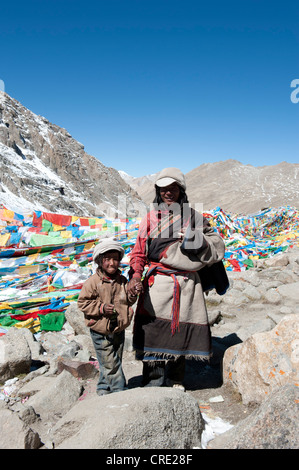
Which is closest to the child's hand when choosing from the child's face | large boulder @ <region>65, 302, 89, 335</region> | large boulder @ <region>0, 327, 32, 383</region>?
the child's face

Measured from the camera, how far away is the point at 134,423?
1657 mm

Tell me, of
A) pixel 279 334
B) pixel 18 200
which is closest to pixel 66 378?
pixel 279 334

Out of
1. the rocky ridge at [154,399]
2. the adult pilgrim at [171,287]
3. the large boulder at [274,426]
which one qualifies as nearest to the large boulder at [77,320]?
the rocky ridge at [154,399]

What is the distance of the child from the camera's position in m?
2.38

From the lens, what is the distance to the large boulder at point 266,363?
2.23 meters

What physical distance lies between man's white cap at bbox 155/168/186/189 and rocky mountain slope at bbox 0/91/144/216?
926 inches

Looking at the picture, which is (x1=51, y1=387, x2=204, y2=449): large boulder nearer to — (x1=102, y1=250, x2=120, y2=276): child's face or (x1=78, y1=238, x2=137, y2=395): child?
(x1=78, y1=238, x2=137, y2=395): child

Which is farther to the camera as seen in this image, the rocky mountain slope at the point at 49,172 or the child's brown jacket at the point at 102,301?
the rocky mountain slope at the point at 49,172

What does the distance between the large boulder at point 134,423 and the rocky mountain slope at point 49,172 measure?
2406 cm

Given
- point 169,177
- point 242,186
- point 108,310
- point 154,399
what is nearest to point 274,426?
point 154,399

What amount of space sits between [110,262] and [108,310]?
1.19 feet

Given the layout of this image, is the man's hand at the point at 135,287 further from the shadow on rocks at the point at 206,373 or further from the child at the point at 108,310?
the shadow on rocks at the point at 206,373

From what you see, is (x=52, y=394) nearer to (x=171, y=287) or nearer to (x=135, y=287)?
(x=135, y=287)
